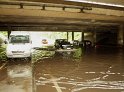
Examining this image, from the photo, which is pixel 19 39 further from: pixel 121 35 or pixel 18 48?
pixel 121 35

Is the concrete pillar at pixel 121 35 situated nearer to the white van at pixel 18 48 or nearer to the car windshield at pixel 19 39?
the car windshield at pixel 19 39

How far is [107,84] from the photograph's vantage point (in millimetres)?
9523

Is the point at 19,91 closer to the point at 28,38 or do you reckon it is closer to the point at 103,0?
the point at 103,0

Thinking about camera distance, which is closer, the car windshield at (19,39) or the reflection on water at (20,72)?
the reflection on water at (20,72)

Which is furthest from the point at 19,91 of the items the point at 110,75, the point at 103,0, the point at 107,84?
the point at 103,0

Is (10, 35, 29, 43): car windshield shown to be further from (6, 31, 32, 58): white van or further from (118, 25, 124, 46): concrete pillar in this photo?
(118, 25, 124, 46): concrete pillar

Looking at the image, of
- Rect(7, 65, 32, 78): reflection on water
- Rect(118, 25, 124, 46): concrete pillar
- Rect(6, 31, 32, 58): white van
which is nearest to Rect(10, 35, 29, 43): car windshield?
Rect(6, 31, 32, 58): white van

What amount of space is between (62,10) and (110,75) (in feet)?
25.8

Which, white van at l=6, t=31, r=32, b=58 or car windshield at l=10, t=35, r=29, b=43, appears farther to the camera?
car windshield at l=10, t=35, r=29, b=43

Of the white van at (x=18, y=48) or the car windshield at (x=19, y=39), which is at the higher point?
the car windshield at (x=19, y=39)

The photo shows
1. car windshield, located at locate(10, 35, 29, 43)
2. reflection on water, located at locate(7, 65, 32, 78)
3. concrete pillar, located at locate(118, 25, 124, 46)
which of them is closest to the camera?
reflection on water, located at locate(7, 65, 32, 78)

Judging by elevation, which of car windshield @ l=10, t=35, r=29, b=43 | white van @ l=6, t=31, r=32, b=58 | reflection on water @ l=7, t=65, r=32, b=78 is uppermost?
car windshield @ l=10, t=35, r=29, b=43

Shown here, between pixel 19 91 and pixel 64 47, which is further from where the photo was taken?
pixel 64 47

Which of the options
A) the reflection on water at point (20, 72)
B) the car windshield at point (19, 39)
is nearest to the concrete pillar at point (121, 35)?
the car windshield at point (19, 39)
